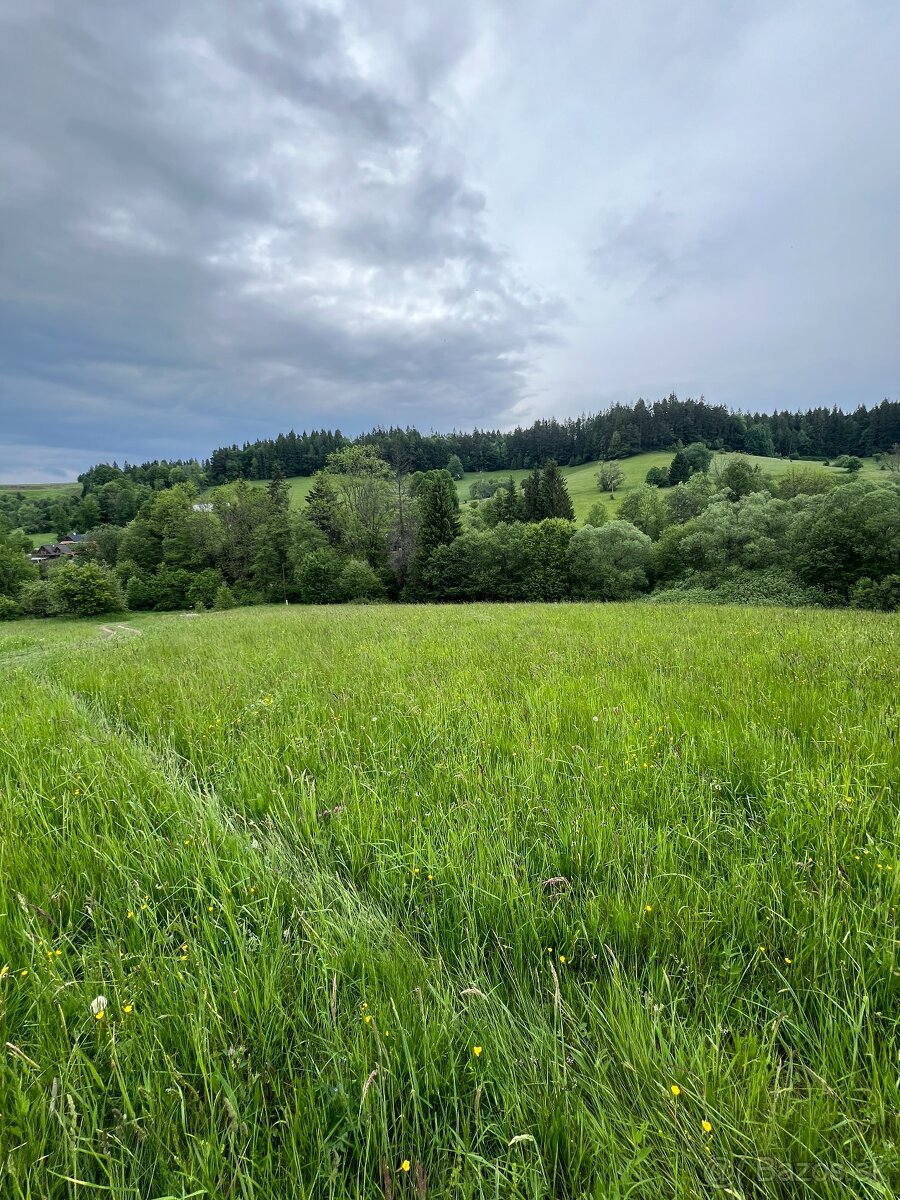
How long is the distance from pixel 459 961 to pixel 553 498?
65370 mm

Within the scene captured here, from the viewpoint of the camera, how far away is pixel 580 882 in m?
1.99

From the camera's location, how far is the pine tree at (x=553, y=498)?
6359 cm

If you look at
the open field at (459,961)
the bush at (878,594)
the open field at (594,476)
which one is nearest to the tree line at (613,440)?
the open field at (594,476)

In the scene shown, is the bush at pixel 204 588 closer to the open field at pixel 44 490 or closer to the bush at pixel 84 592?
the bush at pixel 84 592

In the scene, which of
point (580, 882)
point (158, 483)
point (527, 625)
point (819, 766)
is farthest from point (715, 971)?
point (158, 483)

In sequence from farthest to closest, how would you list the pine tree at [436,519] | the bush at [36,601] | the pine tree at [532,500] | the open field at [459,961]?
the pine tree at [532,500]
the pine tree at [436,519]
the bush at [36,601]
the open field at [459,961]

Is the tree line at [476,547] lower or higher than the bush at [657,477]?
lower

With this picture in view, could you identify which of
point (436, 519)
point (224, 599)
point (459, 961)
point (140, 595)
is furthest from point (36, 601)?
point (459, 961)

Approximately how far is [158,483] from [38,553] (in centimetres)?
2770

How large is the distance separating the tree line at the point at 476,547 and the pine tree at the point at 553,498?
19 centimetres

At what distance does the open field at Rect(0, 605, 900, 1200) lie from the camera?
41.8 inches

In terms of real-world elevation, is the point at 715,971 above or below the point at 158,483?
below

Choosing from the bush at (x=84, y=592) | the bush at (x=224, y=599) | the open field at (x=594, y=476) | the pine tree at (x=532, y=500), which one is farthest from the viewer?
the open field at (x=594, y=476)

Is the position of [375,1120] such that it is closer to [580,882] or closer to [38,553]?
[580,882]
